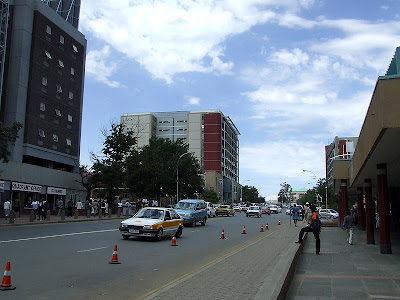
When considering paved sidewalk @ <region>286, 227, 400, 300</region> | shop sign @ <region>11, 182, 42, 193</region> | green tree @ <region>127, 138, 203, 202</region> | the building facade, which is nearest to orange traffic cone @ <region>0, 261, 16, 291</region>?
paved sidewalk @ <region>286, 227, 400, 300</region>

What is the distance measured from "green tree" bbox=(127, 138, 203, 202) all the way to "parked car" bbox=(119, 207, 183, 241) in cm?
4030

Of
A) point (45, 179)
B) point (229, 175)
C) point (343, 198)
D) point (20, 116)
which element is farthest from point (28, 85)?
point (229, 175)

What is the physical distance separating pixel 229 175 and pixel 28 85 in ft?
323

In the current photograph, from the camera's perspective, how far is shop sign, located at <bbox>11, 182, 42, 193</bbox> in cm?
4106

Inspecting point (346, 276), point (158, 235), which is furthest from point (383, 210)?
point (158, 235)

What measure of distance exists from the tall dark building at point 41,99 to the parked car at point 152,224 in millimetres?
24114

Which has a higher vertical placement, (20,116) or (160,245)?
(20,116)

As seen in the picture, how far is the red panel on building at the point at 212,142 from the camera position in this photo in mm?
123938

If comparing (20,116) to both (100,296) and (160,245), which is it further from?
(100,296)

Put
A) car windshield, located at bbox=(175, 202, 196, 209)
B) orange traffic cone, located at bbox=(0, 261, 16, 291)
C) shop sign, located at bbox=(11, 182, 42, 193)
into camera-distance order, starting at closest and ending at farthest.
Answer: orange traffic cone, located at bbox=(0, 261, 16, 291) < car windshield, located at bbox=(175, 202, 196, 209) < shop sign, located at bbox=(11, 182, 42, 193)

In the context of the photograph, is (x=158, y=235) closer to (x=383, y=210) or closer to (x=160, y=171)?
(x=383, y=210)

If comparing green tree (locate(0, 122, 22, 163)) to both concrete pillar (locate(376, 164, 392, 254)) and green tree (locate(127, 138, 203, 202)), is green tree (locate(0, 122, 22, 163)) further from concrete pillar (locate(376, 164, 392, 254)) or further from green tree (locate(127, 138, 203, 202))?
green tree (locate(127, 138, 203, 202))

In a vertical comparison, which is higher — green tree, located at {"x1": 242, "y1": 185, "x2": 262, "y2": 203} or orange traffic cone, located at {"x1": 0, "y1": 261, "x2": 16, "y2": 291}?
green tree, located at {"x1": 242, "y1": 185, "x2": 262, "y2": 203}

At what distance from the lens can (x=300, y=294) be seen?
855cm
